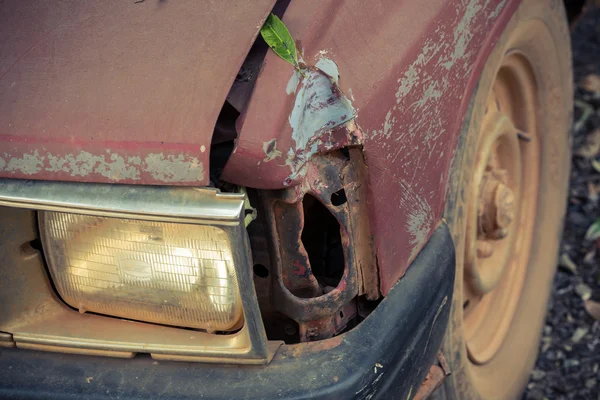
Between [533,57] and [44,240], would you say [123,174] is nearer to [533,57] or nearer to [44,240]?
[44,240]

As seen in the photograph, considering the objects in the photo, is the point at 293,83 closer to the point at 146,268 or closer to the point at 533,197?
the point at 146,268

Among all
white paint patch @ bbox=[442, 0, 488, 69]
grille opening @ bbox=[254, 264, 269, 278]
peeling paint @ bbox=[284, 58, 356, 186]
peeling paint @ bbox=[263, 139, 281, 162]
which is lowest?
grille opening @ bbox=[254, 264, 269, 278]

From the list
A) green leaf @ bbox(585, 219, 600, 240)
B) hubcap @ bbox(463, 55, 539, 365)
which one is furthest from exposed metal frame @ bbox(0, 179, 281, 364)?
green leaf @ bbox(585, 219, 600, 240)

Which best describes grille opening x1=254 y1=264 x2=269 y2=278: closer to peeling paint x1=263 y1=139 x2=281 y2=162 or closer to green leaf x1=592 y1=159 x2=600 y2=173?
peeling paint x1=263 y1=139 x2=281 y2=162

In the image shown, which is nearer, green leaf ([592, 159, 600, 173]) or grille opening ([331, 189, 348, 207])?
grille opening ([331, 189, 348, 207])

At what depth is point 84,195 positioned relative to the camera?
3.91 feet

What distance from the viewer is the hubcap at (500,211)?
1.90m

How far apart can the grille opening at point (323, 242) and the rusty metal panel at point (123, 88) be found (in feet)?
1.11

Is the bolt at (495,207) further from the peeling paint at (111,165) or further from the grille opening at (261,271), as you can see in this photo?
the peeling paint at (111,165)

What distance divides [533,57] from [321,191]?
123cm

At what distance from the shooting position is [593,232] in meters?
2.91

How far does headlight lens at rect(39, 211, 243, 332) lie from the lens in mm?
1232

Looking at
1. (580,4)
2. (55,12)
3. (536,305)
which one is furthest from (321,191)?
(580,4)

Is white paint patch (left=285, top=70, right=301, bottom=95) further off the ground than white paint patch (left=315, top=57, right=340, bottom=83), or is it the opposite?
white paint patch (left=315, top=57, right=340, bottom=83)
